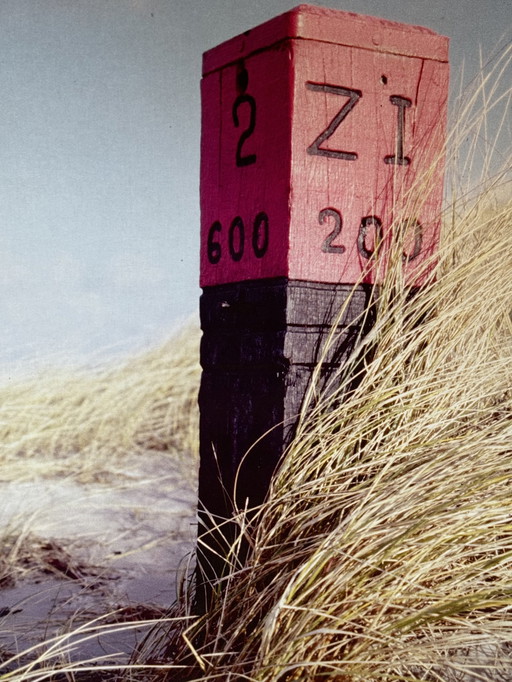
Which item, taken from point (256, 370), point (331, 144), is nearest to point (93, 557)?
point (256, 370)

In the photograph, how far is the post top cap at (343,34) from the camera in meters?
1.46

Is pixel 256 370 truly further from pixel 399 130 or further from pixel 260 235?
pixel 399 130

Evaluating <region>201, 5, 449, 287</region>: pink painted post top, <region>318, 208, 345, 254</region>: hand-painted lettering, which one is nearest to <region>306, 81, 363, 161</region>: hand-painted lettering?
<region>201, 5, 449, 287</region>: pink painted post top

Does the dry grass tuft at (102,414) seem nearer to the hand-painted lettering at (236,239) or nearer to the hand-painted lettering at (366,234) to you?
the hand-painted lettering at (236,239)

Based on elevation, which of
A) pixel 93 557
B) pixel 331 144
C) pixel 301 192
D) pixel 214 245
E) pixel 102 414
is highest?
pixel 331 144

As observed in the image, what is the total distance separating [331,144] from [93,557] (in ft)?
5.38

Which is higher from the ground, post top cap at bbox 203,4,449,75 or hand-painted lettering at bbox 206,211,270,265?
post top cap at bbox 203,4,449,75

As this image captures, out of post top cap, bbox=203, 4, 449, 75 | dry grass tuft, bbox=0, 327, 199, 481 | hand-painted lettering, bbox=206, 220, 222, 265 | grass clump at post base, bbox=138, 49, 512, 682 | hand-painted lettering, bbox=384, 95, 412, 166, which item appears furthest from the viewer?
dry grass tuft, bbox=0, 327, 199, 481

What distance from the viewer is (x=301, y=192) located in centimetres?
148

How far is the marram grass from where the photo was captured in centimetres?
111

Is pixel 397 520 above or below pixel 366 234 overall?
below

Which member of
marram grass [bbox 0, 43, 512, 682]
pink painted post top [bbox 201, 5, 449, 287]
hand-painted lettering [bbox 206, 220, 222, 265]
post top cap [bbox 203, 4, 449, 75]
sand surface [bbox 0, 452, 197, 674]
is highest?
post top cap [bbox 203, 4, 449, 75]

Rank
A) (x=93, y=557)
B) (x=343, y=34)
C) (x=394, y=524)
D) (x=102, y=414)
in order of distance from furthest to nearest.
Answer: (x=102, y=414), (x=93, y=557), (x=343, y=34), (x=394, y=524)

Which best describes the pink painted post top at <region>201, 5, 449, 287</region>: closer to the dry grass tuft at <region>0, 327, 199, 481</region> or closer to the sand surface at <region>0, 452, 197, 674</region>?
the sand surface at <region>0, 452, 197, 674</region>
